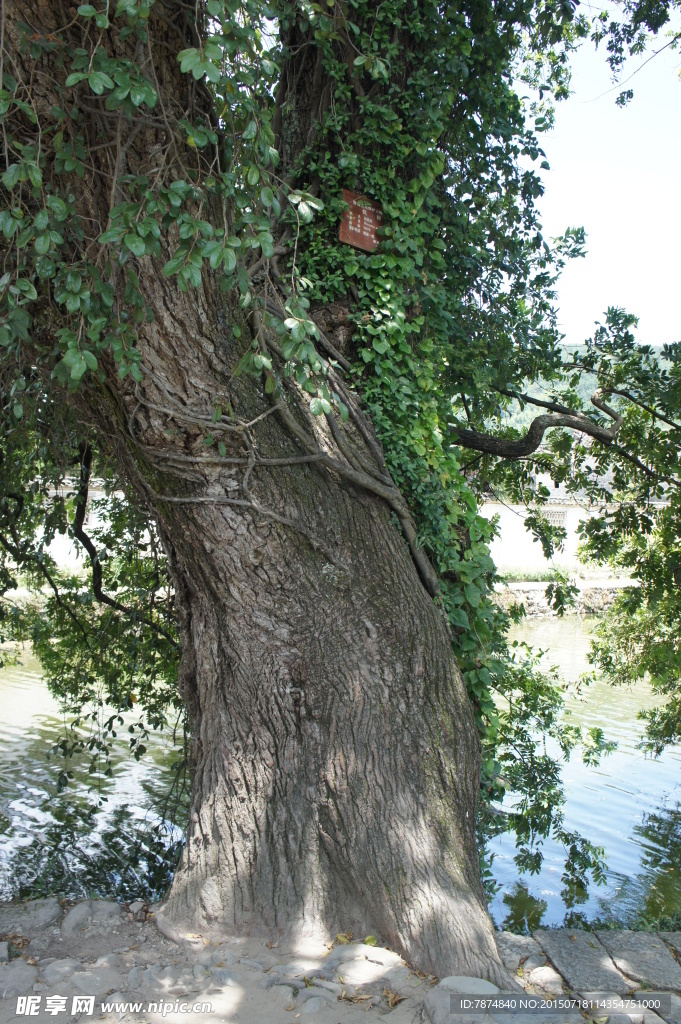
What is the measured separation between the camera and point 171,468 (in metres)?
2.67

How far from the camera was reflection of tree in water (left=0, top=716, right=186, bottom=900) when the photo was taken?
4676 mm

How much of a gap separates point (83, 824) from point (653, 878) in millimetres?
4374

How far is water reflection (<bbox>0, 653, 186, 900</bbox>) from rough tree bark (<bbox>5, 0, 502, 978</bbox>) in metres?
1.87

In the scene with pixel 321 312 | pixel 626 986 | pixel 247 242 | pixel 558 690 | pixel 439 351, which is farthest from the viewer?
pixel 558 690

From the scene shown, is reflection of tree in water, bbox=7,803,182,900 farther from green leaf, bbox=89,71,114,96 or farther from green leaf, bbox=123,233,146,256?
green leaf, bbox=89,71,114,96

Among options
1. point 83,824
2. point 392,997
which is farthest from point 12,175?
point 83,824

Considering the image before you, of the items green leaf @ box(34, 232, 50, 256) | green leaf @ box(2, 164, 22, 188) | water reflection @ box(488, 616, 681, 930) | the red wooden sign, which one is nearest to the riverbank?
water reflection @ box(488, 616, 681, 930)

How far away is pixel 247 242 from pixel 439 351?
1.60 metres

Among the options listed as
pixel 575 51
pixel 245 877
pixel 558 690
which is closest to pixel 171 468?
pixel 245 877

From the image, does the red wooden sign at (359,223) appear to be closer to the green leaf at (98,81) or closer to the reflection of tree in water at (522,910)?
the green leaf at (98,81)

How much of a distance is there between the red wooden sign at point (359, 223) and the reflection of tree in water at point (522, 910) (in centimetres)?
424

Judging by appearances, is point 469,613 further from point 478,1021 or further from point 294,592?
point 478,1021

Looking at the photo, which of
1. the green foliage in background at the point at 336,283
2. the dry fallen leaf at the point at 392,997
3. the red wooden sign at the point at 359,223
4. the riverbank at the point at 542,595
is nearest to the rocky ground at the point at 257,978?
the dry fallen leaf at the point at 392,997

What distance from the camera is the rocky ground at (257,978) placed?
2211 millimetres
